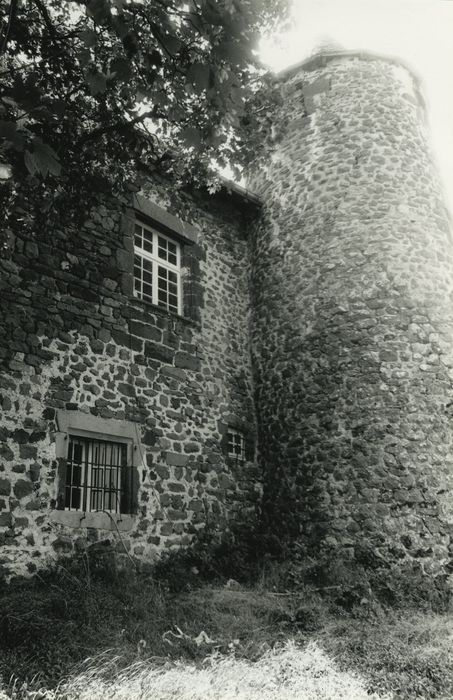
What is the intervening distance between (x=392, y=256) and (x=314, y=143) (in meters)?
2.69

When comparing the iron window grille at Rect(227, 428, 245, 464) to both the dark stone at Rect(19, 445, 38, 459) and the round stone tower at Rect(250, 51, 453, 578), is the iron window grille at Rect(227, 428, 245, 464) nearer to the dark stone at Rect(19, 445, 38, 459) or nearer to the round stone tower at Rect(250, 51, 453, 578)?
the round stone tower at Rect(250, 51, 453, 578)

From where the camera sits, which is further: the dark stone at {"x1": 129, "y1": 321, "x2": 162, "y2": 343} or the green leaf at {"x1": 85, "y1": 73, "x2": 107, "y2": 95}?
the dark stone at {"x1": 129, "y1": 321, "x2": 162, "y2": 343}

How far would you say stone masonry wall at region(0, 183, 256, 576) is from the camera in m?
7.09

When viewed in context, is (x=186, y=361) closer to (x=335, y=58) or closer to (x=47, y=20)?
(x=47, y=20)

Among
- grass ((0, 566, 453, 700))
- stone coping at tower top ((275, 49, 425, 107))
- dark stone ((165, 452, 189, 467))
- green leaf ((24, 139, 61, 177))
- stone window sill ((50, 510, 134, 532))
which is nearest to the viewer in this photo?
green leaf ((24, 139, 61, 177))

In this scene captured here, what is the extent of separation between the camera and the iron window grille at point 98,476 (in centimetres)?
761

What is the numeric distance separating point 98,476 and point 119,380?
52.3 inches

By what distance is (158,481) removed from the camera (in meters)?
8.45

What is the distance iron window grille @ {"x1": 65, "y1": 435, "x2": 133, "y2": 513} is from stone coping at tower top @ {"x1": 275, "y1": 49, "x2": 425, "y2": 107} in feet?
24.8

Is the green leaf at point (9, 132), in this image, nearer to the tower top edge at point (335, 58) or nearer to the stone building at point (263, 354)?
the stone building at point (263, 354)

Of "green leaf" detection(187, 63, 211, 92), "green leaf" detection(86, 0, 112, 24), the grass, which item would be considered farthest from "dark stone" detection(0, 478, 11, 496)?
"green leaf" detection(86, 0, 112, 24)

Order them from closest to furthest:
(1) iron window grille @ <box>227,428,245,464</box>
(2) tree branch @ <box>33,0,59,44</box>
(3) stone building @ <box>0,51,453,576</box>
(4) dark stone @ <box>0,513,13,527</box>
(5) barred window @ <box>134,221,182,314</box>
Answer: (2) tree branch @ <box>33,0,59,44</box>
(4) dark stone @ <box>0,513,13,527</box>
(3) stone building @ <box>0,51,453,576</box>
(5) barred window @ <box>134,221,182,314</box>
(1) iron window grille @ <box>227,428,245,464</box>

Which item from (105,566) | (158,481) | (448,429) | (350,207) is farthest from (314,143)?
(105,566)

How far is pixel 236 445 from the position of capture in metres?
9.92
